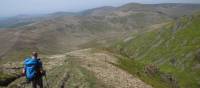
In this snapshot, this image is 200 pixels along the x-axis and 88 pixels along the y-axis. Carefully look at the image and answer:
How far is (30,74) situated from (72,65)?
16455 millimetres

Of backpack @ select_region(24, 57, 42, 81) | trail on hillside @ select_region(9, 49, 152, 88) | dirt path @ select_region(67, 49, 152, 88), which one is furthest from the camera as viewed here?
dirt path @ select_region(67, 49, 152, 88)

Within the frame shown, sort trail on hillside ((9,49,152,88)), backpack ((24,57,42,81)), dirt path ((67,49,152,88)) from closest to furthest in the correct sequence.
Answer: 1. backpack ((24,57,42,81))
2. trail on hillside ((9,49,152,88))
3. dirt path ((67,49,152,88))

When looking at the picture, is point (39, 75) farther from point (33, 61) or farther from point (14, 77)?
point (14, 77)

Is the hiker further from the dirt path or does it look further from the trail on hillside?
the dirt path

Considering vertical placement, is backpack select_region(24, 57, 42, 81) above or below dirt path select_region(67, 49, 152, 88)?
above

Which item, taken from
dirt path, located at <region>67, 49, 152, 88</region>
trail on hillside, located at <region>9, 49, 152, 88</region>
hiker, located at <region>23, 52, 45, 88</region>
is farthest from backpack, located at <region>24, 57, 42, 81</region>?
dirt path, located at <region>67, 49, 152, 88</region>

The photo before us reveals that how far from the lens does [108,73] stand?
166ft

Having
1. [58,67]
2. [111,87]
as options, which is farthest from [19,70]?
[111,87]

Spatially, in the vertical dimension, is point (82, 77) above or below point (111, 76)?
above

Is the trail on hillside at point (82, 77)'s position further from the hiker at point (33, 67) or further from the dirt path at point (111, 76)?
the hiker at point (33, 67)

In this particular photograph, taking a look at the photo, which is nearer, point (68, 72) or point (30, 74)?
point (30, 74)

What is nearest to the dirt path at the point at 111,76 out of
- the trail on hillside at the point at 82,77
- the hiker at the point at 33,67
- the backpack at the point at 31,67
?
the trail on hillside at the point at 82,77

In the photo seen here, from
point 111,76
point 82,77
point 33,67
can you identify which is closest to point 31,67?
point 33,67

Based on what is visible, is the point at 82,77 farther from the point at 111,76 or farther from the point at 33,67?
the point at 33,67
